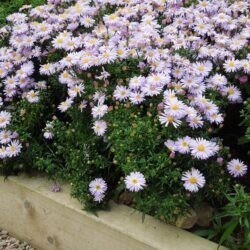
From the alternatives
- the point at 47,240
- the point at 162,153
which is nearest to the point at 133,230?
the point at 162,153

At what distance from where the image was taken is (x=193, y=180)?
8.80 feet

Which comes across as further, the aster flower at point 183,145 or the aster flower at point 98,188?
the aster flower at point 98,188

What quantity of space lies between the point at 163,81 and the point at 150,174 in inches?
21.5

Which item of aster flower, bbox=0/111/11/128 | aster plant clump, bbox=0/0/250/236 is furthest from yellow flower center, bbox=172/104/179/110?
aster flower, bbox=0/111/11/128

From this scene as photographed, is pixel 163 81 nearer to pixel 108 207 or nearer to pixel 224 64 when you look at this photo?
pixel 224 64

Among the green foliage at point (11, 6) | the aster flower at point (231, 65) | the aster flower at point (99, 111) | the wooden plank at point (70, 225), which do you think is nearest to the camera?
the wooden plank at point (70, 225)

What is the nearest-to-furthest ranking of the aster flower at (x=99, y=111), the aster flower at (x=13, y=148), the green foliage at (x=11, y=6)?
the aster flower at (x=99, y=111), the aster flower at (x=13, y=148), the green foliage at (x=11, y=6)

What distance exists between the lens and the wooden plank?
286 cm

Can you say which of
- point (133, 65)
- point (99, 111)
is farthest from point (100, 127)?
point (133, 65)

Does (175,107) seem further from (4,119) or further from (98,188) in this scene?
(4,119)

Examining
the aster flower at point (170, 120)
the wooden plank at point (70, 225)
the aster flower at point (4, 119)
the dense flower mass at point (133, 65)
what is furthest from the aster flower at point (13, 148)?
the aster flower at point (170, 120)

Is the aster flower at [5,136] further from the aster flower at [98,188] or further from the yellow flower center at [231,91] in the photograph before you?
the yellow flower center at [231,91]

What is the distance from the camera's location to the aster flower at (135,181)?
2707 mm

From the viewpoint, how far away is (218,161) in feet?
9.09
